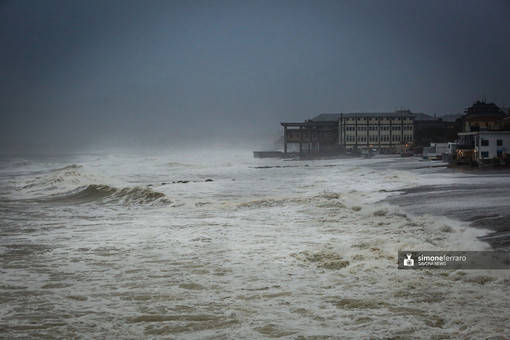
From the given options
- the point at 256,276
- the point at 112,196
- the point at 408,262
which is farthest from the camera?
the point at 112,196

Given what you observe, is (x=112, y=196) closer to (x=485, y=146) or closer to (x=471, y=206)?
(x=471, y=206)

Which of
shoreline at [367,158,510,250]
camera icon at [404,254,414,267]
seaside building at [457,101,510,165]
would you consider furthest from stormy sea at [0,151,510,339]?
seaside building at [457,101,510,165]

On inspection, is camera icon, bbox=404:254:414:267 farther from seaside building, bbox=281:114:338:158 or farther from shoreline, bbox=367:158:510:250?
seaside building, bbox=281:114:338:158

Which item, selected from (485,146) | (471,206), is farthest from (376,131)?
(471,206)

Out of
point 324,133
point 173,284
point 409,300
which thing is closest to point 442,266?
point 409,300

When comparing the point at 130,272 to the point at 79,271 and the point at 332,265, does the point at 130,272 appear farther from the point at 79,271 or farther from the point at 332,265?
the point at 332,265

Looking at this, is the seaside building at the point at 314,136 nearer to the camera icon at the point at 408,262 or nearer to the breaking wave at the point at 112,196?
the breaking wave at the point at 112,196

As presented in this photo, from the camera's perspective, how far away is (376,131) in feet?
284

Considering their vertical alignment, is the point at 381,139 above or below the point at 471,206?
above

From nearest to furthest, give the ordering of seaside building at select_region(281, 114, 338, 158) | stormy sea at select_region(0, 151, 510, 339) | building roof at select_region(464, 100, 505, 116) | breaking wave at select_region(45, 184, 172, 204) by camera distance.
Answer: stormy sea at select_region(0, 151, 510, 339) → breaking wave at select_region(45, 184, 172, 204) → building roof at select_region(464, 100, 505, 116) → seaside building at select_region(281, 114, 338, 158)

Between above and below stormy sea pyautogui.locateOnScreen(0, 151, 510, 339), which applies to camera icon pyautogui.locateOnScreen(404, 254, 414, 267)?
above

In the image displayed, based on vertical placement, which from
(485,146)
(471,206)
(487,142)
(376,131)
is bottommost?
(471,206)

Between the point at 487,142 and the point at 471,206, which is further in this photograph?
the point at 487,142

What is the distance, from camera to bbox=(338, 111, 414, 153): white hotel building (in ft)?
277
